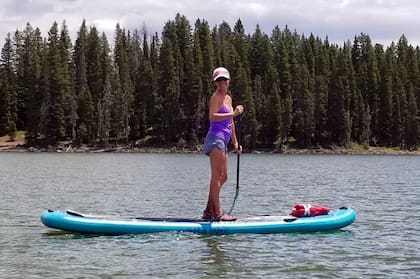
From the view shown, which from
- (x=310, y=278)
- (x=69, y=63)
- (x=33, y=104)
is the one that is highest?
(x=69, y=63)

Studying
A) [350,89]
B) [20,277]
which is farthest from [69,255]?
[350,89]

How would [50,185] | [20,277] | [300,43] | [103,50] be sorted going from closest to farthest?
[20,277] < [50,185] < [103,50] < [300,43]

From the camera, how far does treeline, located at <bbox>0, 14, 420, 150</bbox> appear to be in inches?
4889

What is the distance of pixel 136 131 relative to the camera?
12781 centimetres

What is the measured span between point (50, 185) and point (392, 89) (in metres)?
113

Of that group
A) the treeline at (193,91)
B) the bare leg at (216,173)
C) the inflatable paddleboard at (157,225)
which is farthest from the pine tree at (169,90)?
the inflatable paddleboard at (157,225)

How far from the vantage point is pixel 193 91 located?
5182 inches

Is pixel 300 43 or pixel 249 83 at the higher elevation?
pixel 300 43

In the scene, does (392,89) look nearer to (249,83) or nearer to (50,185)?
(249,83)

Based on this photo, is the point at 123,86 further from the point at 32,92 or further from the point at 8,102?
the point at 8,102

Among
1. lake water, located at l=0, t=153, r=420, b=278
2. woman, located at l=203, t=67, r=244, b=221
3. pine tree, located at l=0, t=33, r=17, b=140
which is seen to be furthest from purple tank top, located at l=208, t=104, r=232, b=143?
pine tree, located at l=0, t=33, r=17, b=140

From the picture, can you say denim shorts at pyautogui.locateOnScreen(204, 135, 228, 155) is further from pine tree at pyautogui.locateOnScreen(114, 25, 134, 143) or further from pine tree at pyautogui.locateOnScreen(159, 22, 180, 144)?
pine tree at pyautogui.locateOnScreen(159, 22, 180, 144)

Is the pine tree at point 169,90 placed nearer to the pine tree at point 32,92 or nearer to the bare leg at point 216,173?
the pine tree at point 32,92

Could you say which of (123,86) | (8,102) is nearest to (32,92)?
(8,102)
